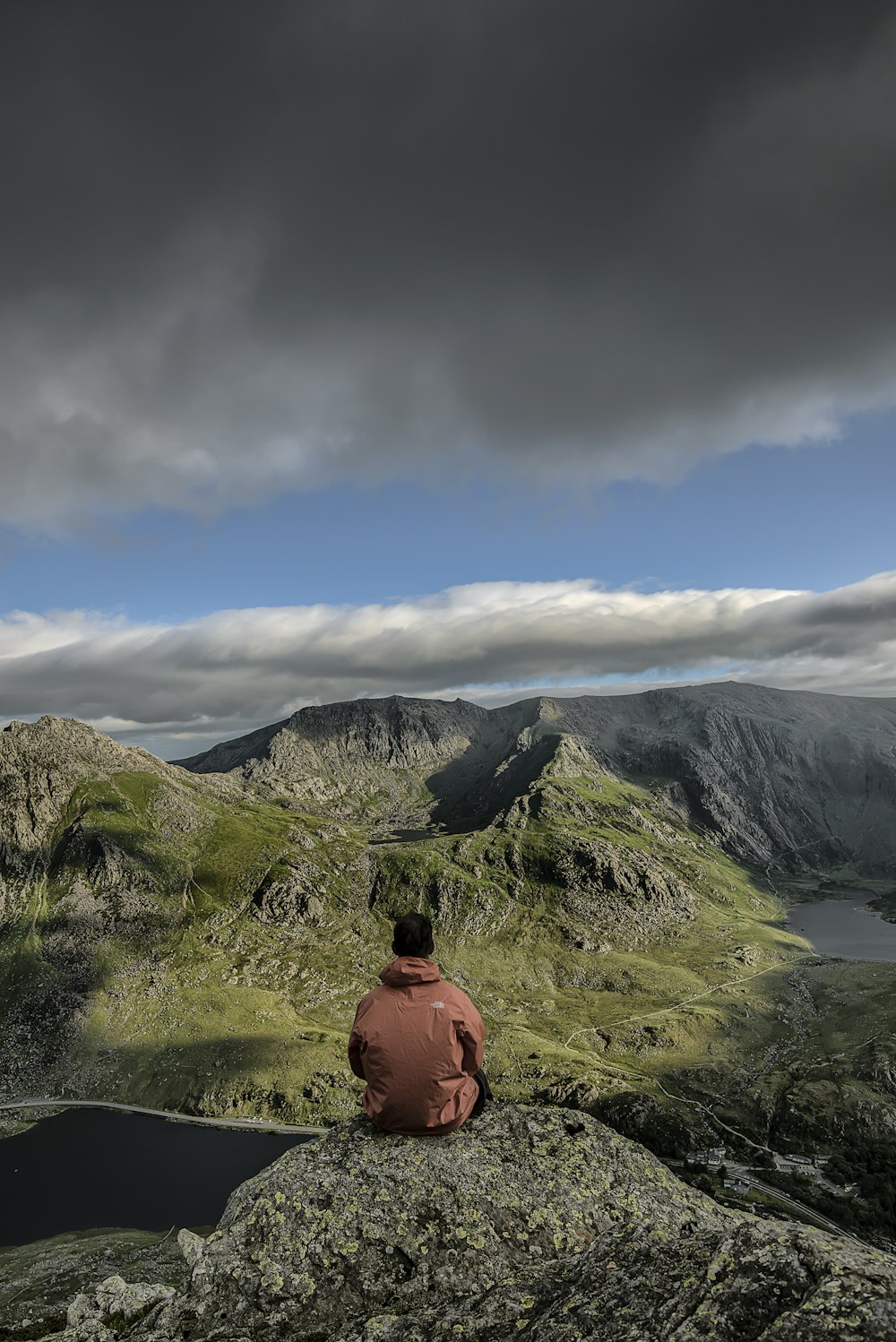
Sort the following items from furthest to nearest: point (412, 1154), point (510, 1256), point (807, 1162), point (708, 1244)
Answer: point (807, 1162) → point (412, 1154) → point (510, 1256) → point (708, 1244)

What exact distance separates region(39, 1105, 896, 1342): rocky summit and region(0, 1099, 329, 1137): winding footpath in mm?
190172

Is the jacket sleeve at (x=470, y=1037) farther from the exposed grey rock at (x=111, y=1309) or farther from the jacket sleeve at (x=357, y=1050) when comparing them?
the exposed grey rock at (x=111, y=1309)

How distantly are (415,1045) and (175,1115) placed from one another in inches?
8786

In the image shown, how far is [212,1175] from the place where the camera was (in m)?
155

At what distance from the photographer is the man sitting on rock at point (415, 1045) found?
1256 centimetres

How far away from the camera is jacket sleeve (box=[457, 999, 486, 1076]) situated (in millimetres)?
13133

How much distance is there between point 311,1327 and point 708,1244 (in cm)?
609

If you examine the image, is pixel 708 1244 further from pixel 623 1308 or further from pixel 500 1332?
pixel 500 1332

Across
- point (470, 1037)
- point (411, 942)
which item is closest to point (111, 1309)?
point (470, 1037)

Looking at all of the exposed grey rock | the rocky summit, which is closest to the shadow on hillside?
the exposed grey rock

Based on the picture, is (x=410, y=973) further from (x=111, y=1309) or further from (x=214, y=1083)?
(x=214, y=1083)

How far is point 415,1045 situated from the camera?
494 inches

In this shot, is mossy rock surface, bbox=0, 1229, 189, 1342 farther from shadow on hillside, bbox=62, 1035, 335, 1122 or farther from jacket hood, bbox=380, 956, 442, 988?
shadow on hillside, bbox=62, 1035, 335, 1122

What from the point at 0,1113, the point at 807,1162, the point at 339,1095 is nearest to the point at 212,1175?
the point at 339,1095
